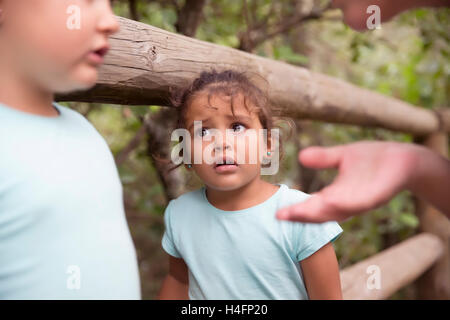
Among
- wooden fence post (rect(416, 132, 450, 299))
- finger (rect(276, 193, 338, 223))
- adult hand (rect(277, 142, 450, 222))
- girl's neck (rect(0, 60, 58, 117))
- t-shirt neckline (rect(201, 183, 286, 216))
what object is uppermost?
girl's neck (rect(0, 60, 58, 117))

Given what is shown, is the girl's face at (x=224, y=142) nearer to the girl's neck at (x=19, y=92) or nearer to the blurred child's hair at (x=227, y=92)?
the blurred child's hair at (x=227, y=92)

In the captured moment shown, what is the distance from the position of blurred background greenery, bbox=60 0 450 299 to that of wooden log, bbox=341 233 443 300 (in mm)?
203

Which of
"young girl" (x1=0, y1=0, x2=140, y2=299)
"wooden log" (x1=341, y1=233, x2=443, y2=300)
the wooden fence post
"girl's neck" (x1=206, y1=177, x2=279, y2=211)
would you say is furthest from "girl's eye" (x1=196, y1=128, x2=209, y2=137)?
the wooden fence post

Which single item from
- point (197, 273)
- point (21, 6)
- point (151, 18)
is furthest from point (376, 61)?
point (21, 6)

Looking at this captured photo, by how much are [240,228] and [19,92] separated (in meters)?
0.37

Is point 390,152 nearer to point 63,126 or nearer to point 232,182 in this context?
point 232,182

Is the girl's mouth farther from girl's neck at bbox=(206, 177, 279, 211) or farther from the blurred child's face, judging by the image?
the blurred child's face

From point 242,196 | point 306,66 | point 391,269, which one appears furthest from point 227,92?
point 306,66

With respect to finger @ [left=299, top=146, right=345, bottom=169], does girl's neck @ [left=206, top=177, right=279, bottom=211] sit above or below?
below

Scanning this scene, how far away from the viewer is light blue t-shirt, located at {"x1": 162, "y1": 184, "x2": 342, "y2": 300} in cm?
69

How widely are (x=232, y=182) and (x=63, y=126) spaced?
9.9 inches

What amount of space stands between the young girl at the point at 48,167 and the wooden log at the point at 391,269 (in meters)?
0.73

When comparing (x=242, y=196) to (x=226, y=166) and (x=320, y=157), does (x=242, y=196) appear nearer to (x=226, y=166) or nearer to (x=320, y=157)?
(x=226, y=166)

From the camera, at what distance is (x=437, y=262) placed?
2279mm
